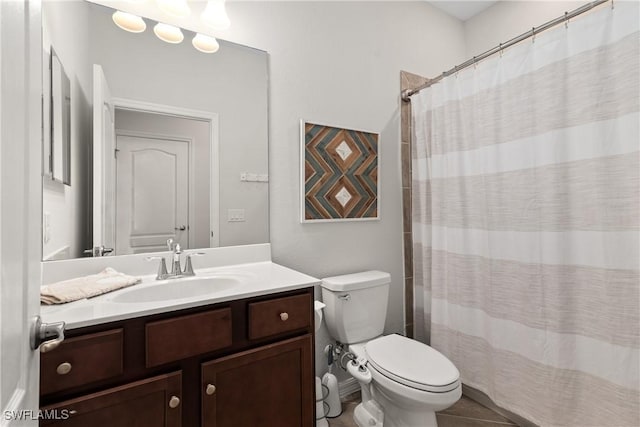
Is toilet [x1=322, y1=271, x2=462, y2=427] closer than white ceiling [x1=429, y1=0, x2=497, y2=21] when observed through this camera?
Yes

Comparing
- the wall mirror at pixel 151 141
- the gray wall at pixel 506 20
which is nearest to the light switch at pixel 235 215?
the wall mirror at pixel 151 141

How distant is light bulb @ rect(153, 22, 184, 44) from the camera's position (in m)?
1.43

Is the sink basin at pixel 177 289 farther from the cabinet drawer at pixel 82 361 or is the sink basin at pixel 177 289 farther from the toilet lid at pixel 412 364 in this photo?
the toilet lid at pixel 412 364

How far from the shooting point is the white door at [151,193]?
1398 mm

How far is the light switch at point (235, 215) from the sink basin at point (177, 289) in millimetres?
364

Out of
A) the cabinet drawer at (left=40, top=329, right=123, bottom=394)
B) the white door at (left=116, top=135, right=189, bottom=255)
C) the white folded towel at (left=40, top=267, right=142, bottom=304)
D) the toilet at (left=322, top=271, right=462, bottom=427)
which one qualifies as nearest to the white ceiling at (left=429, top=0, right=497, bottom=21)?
the toilet at (left=322, top=271, right=462, bottom=427)

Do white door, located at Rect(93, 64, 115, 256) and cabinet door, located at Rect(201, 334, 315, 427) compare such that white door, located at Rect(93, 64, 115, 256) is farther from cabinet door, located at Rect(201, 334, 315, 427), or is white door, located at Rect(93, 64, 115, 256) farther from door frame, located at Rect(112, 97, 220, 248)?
cabinet door, located at Rect(201, 334, 315, 427)

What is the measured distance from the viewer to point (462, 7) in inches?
94.7

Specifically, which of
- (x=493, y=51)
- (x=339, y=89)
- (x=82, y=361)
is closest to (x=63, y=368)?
(x=82, y=361)

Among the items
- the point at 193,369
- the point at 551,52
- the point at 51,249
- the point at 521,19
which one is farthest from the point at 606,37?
the point at 51,249

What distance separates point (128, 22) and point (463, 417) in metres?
2.62

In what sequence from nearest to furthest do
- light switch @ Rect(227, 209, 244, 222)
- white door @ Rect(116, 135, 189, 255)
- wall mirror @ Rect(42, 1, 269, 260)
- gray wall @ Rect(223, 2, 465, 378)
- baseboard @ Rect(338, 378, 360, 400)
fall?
wall mirror @ Rect(42, 1, 269, 260), white door @ Rect(116, 135, 189, 255), light switch @ Rect(227, 209, 244, 222), gray wall @ Rect(223, 2, 465, 378), baseboard @ Rect(338, 378, 360, 400)

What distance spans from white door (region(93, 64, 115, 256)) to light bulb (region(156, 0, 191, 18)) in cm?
38

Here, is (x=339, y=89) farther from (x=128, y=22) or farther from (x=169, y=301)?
(x=169, y=301)
